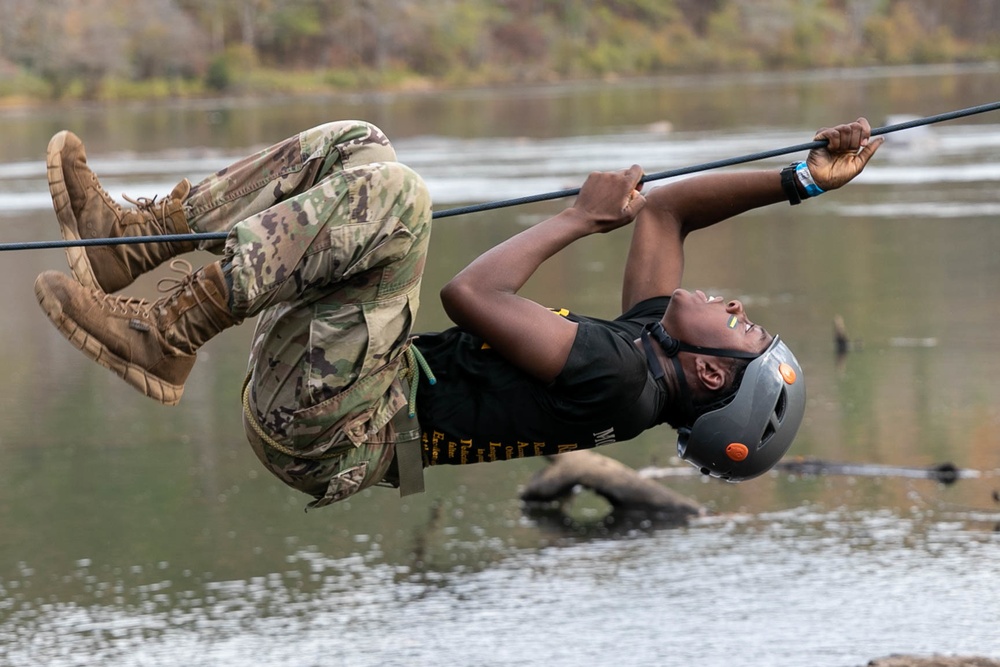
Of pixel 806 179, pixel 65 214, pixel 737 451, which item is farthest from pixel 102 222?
pixel 806 179

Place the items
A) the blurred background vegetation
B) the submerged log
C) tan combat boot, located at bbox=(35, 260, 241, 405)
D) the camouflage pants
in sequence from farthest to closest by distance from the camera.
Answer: the blurred background vegetation
the submerged log
tan combat boot, located at bbox=(35, 260, 241, 405)
the camouflage pants

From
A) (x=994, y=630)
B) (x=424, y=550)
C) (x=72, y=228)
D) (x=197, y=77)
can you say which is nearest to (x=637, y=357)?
(x=72, y=228)

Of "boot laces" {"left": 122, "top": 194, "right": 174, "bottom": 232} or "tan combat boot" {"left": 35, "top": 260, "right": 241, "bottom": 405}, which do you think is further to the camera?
"boot laces" {"left": 122, "top": 194, "right": 174, "bottom": 232}

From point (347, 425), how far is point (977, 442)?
20.7 feet

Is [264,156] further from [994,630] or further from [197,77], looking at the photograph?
[197,77]

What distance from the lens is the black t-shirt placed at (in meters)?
5.31

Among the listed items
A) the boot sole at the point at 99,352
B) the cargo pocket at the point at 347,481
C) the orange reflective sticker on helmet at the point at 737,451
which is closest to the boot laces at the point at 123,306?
the boot sole at the point at 99,352

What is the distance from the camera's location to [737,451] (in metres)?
5.62

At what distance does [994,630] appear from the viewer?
24.1 ft

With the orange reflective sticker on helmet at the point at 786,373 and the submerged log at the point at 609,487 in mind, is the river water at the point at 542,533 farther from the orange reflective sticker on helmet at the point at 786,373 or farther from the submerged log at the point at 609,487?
the orange reflective sticker on helmet at the point at 786,373

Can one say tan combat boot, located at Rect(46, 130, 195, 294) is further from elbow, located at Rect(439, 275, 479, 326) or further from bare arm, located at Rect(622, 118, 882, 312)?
bare arm, located at Rect(622, 118, 882, 312)

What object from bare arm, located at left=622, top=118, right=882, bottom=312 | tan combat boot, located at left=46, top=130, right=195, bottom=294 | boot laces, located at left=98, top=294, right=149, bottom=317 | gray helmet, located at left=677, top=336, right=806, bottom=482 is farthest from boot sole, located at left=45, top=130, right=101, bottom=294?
gray helmet, located at left=677, top=336, right=806, bottom=482

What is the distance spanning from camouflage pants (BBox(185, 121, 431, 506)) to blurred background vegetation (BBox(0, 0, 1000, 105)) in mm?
63754

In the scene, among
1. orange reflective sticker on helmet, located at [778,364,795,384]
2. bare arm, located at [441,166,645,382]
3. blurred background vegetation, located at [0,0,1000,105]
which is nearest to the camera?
bare arm, located at [441,166,645,382]
